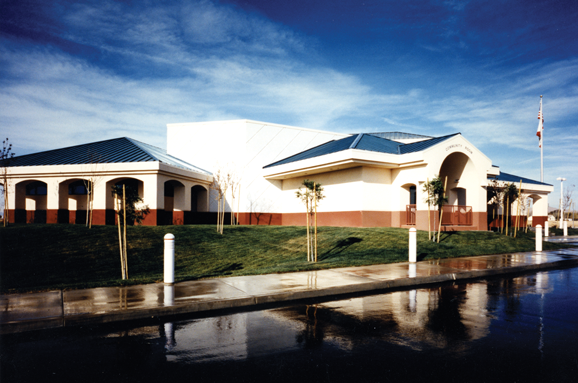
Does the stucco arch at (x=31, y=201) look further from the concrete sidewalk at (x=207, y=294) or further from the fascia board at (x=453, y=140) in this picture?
the fascia board at (x=453, y=140)

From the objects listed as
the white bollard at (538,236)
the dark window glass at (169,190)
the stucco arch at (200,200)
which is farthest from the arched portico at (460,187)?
the dark window glass at (169,190)

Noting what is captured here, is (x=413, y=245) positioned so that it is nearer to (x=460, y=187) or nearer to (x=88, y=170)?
(x=460, y=187)

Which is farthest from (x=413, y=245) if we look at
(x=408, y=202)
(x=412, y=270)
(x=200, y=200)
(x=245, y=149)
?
(x=200, y=200)

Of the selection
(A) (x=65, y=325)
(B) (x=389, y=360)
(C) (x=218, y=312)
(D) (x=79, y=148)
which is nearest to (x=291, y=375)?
(B) (x=389, y=360)

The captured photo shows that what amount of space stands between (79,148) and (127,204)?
798 inches

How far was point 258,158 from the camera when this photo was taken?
3219 centimetres

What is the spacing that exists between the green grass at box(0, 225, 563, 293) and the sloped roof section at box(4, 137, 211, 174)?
292 inches

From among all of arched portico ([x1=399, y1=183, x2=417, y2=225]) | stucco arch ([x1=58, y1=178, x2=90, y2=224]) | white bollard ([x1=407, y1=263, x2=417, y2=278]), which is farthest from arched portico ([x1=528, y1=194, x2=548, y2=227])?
stucco arch ([x1=58, y1=178, x2=90, y2=224])

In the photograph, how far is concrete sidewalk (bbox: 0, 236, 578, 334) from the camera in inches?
251

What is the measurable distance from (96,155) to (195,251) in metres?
13.5

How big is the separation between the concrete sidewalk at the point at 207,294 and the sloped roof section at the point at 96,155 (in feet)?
54.5

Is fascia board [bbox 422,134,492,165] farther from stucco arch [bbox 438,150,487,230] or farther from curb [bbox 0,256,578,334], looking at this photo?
curb [bbox 0,256,578,334]

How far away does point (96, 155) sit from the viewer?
25.1 metres

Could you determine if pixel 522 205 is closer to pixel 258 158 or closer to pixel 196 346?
pixel 258 158
